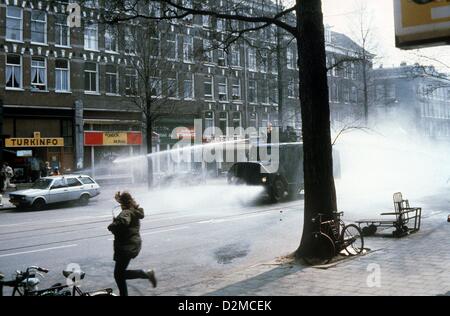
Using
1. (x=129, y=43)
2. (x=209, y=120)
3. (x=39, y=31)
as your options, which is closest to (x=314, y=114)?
(x=129, y=43)

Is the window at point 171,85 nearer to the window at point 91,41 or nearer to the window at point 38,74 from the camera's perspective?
the window at point 91,41

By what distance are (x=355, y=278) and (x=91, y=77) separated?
97.2 ft

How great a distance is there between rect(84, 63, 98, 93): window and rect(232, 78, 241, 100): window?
13335mm

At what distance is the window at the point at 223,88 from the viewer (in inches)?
1640

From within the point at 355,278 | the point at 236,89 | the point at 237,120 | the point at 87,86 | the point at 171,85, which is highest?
the point at 236,89

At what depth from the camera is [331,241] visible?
8.65 m

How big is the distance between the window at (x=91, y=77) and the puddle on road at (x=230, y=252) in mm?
25003

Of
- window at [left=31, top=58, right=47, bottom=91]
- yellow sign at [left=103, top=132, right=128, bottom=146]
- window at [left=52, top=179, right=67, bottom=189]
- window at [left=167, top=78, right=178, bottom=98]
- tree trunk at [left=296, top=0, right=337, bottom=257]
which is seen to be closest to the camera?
tree trunk at [left=296, top=0, right=337, bottom=257]

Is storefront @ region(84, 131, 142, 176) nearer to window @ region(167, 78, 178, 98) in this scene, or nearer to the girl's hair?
window @ region(167, 78, 178, 98)

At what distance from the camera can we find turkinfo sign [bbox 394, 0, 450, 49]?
482 centimetres

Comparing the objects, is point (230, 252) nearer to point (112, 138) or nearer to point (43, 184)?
point (43, 184)

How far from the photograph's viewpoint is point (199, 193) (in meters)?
24.4

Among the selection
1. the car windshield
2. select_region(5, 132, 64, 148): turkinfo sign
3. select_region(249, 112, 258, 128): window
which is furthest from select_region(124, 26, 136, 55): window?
select_region(249, 112, 258, 128): window

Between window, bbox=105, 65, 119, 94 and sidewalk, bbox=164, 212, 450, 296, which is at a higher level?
window, bbox=105, 65, 119, 94
